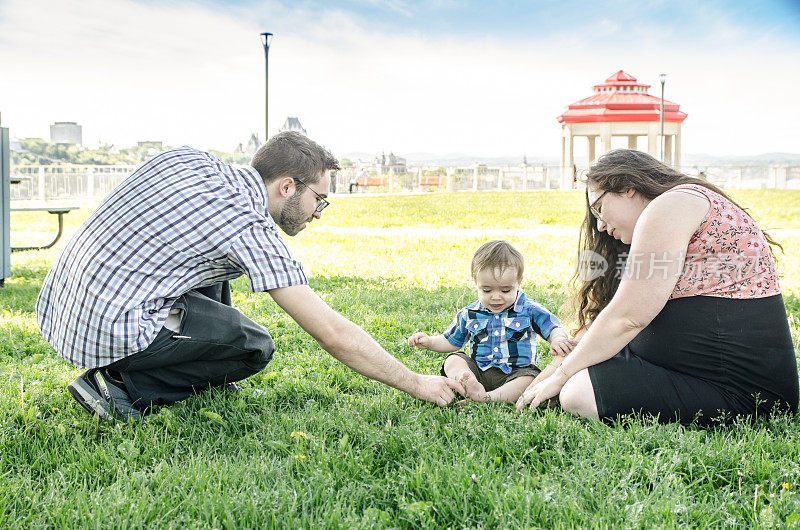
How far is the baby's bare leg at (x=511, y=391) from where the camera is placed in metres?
3.30

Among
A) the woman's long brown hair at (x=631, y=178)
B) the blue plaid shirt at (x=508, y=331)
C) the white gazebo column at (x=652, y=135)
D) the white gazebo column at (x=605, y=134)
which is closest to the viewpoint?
the woman's long brown hair at (x=631, y=178)

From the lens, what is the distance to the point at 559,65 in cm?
11925

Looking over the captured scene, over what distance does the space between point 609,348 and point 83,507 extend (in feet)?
6.48

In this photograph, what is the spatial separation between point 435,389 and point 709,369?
1.12 meters

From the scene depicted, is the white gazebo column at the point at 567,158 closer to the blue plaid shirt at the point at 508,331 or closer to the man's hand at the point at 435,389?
the blue plaid shirt at the point at 508,331

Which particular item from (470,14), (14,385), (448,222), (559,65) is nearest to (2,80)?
(470,14)

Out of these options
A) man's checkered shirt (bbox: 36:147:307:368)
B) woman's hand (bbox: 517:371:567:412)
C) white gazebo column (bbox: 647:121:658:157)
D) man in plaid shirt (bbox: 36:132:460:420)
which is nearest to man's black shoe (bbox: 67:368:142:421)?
man in plaid shirt (bbox: 36:132:460:420)

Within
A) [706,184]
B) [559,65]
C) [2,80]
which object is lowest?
[706,184]

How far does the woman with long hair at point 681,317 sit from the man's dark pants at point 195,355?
135 cm

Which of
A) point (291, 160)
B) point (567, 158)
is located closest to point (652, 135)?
point (567, 158)

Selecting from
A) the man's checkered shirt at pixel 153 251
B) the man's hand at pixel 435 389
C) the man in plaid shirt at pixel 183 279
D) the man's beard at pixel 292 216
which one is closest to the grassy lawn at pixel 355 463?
the man's hand at pixel 435 389

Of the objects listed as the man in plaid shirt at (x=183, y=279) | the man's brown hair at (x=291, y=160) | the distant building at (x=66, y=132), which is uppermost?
the distant building at (x=66, y=132)

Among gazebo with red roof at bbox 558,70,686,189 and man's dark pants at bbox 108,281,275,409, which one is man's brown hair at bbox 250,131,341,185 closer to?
man's dark pants at bbox 108,281,275,409

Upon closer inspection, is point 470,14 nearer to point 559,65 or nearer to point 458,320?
point 559,65
